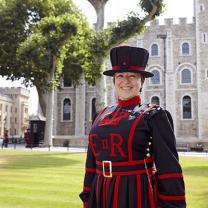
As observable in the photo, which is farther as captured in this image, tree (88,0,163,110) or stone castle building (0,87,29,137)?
stone castle building (0,87,29,137)

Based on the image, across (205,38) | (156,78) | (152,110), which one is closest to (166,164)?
(152,110)

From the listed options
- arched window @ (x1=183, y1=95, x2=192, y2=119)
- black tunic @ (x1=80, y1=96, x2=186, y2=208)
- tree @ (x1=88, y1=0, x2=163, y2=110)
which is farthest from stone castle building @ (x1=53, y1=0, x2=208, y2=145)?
black tunic @ (x1=80, y1=96, x2=186, y2=208)

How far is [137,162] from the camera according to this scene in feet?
9.02

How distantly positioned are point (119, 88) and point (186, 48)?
36126mm

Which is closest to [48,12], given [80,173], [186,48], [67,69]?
[67,69]

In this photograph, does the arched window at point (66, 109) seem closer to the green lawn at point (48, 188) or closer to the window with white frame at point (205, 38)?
the window with white frame at point (205, 38)

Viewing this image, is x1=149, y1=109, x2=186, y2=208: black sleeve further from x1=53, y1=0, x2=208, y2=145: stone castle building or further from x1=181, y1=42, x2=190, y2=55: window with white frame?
x1=181, y1=42, x2=190, y2=55: window with white frame

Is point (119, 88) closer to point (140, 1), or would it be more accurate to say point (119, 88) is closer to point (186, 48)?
point (140, 1)

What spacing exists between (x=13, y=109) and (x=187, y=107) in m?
→ 53.8

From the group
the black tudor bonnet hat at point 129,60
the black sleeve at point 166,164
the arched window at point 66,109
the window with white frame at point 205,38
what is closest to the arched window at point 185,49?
the window with white frame at point 205,38

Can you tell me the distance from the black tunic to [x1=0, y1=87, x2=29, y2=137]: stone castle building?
75179 millimetres

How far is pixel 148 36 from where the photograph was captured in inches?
1533

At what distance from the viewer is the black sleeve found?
2580 millimetres

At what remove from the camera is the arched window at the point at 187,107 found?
119 feet
